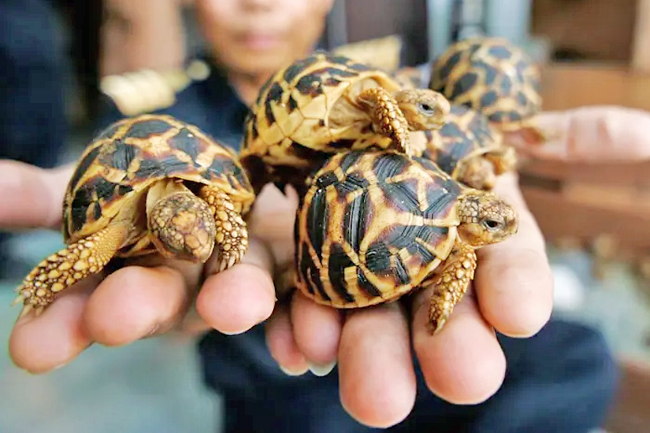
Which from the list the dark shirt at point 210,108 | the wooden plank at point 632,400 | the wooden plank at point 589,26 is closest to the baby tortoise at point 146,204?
the dark shirt at point 210,108

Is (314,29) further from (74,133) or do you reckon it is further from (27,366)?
(27,366)

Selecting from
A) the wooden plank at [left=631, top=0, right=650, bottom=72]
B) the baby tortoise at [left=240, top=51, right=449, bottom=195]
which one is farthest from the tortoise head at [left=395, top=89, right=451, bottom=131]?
the wooden plank at [left=631, top=0, right=650, bottom=72]

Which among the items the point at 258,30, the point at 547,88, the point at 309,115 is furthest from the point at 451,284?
the point at 547,88

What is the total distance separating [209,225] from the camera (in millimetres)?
613

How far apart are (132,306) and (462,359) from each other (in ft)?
1.02

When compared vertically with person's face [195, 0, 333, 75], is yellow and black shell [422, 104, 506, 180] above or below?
below

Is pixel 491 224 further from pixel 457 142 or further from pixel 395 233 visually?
pixel 457 142

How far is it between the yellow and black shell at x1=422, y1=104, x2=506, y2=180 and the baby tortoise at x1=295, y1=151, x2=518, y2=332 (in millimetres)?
146

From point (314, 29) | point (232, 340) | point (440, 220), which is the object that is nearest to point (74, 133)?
point (314, 29)

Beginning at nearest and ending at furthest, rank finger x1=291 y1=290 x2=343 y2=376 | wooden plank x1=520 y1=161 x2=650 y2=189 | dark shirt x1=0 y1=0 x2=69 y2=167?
finger x1=291 y1=290 x2=343 y2=376, dark shirt x1=0 y1=0 x2=69 y2=167, wooden plank x1=520 y1=161 x2=650 y2=189

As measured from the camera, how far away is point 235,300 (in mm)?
559

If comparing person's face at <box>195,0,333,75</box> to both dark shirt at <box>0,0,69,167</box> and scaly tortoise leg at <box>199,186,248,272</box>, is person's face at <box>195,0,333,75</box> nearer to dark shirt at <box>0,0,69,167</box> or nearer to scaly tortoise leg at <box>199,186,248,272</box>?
dark shirt at <box>0,0,69,167</box>

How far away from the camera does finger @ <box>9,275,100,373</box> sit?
595 mm

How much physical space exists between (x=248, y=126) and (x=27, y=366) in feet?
1.36
